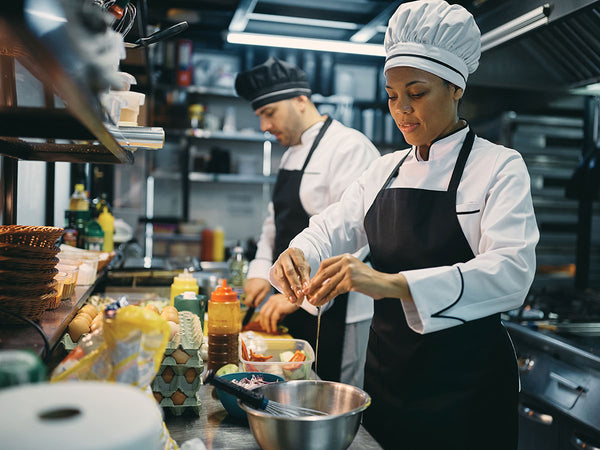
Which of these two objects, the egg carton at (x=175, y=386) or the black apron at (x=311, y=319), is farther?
the black apron at (x=311, y=319)

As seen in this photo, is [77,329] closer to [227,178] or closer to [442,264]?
[442,264]

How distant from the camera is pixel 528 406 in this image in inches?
94.7

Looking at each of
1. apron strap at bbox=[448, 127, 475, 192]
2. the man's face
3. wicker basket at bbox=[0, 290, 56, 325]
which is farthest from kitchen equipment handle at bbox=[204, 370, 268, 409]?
the man's face

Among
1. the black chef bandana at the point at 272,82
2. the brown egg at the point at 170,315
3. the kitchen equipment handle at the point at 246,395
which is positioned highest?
the black chef bandana at the point at 272,82

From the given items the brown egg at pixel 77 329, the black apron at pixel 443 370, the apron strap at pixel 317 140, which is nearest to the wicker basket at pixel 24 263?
the brown egg at pixel 77 329

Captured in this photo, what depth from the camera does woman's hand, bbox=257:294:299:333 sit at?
2.08 meters

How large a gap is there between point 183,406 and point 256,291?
1.03 m

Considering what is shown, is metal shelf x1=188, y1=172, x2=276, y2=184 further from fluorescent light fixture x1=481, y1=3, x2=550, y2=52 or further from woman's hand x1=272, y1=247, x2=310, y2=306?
woman's hand x1=272, y1=247, x2=310, y2=306

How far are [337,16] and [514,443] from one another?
326 centimetres

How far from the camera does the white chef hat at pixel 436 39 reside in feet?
5.14

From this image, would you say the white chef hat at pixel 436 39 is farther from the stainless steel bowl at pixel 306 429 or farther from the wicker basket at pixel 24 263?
the wicker basket at pixel 24 263

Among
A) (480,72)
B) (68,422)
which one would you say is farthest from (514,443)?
(480,72)

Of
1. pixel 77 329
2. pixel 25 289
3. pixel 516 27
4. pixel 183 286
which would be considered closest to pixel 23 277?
pixel 25 289

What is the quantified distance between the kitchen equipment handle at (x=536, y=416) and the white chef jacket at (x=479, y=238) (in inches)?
43.2
